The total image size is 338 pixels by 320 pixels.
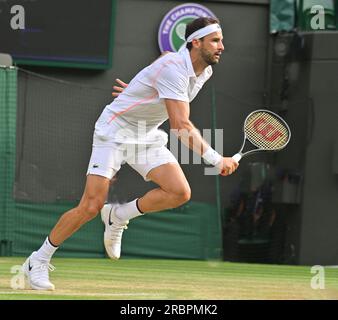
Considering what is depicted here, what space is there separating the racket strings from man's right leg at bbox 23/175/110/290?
1.28 meters

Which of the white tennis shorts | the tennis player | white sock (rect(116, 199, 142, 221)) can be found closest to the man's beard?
the tennis player

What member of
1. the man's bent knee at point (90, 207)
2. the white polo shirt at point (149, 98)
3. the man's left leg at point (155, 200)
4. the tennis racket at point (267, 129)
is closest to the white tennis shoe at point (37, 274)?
the man's bent knee at point (90, 207)

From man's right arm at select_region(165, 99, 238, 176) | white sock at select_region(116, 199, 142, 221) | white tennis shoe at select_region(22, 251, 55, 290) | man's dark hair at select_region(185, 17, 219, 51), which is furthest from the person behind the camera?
white sock at select_region(116, 199, 142, 221)

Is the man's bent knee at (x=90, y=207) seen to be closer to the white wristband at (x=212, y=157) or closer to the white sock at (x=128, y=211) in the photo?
the white sock at (x=128, y=211)

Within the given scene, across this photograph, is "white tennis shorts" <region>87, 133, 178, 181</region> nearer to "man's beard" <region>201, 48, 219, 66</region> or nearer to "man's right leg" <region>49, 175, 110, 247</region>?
"man's right leg" <region>49, 175, 110, 247</region>

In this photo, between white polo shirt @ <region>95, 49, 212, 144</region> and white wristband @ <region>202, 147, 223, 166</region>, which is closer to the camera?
white wristband @ <region>202, 147, 223, 166</region>

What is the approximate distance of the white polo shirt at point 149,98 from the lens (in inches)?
291

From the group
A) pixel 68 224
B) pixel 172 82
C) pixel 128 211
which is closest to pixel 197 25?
pixel 172 82

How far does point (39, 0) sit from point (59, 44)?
695 mm

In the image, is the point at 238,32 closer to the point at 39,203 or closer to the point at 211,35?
the point at 39,203

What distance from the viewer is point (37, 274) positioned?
7.49 metres

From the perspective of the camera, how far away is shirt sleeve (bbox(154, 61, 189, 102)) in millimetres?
7352
